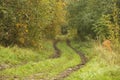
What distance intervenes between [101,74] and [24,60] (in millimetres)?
10081

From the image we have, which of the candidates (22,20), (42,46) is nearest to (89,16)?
(42,46)

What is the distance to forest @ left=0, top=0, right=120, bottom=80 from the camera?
1730 centimetres

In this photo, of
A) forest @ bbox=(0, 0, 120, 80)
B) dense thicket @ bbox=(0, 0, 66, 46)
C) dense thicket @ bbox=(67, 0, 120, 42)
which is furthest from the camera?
dense thicket @ bbox=(67, 0, 120, 42)

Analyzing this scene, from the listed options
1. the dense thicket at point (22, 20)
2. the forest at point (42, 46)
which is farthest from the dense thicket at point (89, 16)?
the dense thicket at point (22, 20)

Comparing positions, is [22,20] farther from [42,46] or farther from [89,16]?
[89,16]

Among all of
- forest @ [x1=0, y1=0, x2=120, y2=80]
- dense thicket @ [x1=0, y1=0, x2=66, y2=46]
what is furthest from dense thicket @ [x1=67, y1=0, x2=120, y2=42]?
dense thicket @ [x1=0, y1=0, x2=66, y2=46]

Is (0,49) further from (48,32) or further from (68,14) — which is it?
(68,14)

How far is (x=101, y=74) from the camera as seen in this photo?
50.9ft

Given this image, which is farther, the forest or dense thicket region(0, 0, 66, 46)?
→ dense thicket region(0, 0, 66, 46)

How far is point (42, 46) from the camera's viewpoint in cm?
3391

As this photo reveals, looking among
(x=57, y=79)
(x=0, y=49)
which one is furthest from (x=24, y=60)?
(x=57, y=79)

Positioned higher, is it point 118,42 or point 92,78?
point 118,42

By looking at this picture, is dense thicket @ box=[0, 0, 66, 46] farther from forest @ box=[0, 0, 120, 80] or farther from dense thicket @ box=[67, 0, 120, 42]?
dense thicket @ box=[67, 0, 120, 42]

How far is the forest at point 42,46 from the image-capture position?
17297 mm
